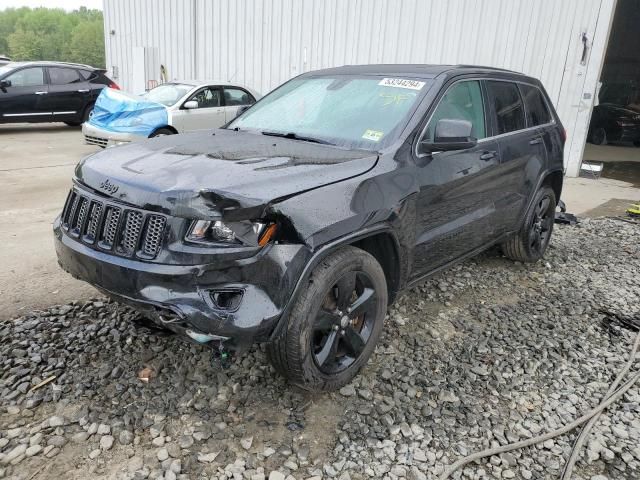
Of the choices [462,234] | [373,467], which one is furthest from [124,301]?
[462,234]

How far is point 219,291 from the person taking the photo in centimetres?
232

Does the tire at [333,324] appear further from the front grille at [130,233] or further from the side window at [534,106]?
the side window at [534,106]

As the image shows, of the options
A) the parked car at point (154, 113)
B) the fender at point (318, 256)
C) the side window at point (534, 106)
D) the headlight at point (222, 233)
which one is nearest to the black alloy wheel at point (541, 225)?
the side window at point (534, 106)

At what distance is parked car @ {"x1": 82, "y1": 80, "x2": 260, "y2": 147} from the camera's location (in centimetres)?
914

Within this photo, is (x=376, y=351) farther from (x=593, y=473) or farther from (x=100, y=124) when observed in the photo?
(x=100, y=124)

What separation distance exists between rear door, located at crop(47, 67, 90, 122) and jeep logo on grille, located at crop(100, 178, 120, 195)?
37.4 ft

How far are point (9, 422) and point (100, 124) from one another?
25.5 ft

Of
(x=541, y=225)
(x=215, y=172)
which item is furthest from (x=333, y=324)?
(x=541, y=225)

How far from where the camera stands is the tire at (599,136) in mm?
16297

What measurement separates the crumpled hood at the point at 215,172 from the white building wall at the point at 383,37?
8681 millimetres

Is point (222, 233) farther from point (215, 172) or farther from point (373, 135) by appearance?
point (373, 135)

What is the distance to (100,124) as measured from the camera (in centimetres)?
935

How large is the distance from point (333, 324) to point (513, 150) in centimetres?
235

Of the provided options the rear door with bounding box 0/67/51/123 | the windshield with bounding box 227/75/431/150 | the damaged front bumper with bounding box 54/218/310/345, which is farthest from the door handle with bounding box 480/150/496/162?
the rear door with bounding box 0/67/51/123
